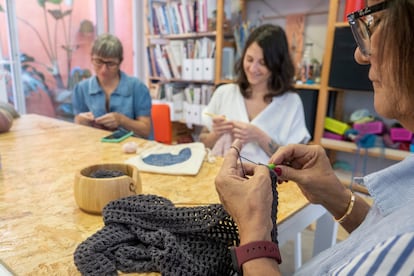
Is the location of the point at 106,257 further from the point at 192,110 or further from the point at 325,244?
the point at 192,110

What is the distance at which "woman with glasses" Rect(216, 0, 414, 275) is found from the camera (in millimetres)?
409

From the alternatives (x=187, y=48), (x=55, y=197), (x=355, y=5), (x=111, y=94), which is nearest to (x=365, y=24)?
(x=355, y=5)

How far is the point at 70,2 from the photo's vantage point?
10.9ft

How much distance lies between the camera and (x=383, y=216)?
0.54 meters

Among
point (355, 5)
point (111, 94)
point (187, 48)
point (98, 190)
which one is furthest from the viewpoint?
point (187, 48)

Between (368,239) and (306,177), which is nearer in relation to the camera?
(368,239)

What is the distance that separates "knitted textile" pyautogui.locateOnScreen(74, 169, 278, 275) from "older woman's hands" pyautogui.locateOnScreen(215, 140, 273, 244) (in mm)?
35

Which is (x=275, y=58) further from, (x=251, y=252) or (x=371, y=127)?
(x=251, y=252)

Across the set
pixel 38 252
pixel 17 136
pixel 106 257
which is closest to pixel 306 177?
pixel 106 257

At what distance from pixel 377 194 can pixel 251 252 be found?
0.78ft

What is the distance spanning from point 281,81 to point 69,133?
3.54 feet

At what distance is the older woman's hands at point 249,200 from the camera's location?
0.56 meters

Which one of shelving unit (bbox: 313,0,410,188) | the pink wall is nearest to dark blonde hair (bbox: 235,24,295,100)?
shelving unit (bbox: 313,0,410,188)

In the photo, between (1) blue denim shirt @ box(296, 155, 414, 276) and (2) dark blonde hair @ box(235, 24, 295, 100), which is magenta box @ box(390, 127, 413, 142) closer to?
(2) dark blonde hair @ box(235, 24, 295, 100)
